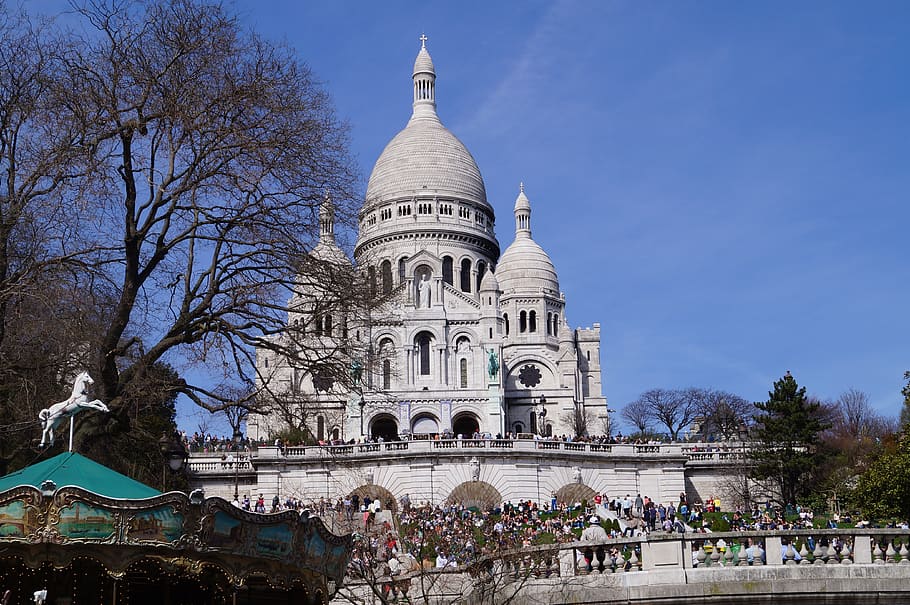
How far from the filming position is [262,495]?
52.0m

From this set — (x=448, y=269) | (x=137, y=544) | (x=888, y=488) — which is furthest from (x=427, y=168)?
(x=137, y=544)

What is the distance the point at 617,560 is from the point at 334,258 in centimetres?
747

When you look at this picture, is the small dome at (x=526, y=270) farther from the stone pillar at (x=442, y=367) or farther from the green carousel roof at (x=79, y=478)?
the green carousel roof at (x=79, y=478)

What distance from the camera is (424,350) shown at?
294 feet

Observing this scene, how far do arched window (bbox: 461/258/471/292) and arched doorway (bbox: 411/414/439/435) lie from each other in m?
19.2

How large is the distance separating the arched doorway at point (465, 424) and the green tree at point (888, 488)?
4413 cm

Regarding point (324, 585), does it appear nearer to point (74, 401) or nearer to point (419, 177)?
point (74, 401)

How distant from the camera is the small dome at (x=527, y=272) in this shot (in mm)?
100188

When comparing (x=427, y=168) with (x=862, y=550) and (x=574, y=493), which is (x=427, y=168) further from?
(x=862, y=550)

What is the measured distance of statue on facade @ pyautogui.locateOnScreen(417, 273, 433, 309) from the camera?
301ft

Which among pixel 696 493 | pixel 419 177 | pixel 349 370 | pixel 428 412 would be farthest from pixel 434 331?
pixel 349 370

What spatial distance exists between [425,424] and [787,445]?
1308 inches

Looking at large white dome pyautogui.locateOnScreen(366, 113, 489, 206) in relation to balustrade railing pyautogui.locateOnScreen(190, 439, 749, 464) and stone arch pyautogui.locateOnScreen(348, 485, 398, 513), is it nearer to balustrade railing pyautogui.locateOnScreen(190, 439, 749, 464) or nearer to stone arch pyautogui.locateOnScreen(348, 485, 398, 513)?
balustrade railing pyautogui.locateOnScreen(190, 439, 749, 464)

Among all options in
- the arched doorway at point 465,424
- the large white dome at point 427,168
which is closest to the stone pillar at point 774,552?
the arched doorway at point 465,424
